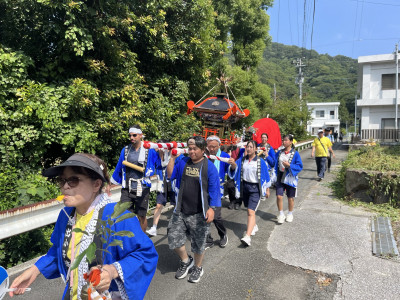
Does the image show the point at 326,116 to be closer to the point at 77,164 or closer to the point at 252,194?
the point at 252,194

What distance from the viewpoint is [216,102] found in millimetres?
6875

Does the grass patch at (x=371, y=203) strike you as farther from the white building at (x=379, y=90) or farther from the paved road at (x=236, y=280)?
the white building at (x=379, y=90)

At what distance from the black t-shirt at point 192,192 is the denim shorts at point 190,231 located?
3.5 inches

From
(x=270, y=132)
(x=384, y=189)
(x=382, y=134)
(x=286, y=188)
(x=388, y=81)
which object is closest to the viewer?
(x=286, y=188)

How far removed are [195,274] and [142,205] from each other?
1.66 metres

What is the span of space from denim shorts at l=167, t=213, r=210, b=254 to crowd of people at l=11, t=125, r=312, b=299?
0.01 meters

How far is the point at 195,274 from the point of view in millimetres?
3893

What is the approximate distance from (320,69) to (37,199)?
284ft

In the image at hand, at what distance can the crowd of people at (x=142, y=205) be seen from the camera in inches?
67.2

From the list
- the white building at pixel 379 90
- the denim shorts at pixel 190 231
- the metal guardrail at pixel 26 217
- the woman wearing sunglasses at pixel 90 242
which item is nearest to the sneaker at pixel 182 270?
the denim shorts at pixel 190 231

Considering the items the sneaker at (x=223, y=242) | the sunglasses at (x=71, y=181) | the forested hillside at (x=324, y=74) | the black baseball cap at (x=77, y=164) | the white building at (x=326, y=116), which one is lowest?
the sneaker at (x=223, y=242)

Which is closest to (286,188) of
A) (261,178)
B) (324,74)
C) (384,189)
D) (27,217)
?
(261,178)

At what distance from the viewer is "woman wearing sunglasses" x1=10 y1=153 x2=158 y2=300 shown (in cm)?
167

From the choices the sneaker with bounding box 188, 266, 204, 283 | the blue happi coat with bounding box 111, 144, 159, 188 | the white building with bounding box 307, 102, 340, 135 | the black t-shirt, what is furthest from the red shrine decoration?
the white building with bounding box 307, 102, 340, 135
